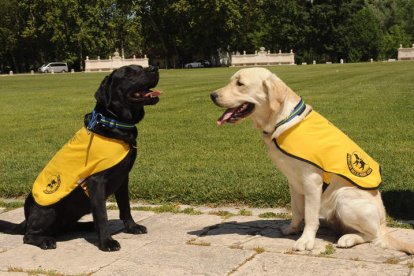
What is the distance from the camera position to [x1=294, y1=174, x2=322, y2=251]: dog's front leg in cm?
460

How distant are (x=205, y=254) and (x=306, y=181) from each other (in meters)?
1.03

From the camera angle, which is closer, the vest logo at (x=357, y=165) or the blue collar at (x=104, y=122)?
the vest logo at (x=357, y=165)

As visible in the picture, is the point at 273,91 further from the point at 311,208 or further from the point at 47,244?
the point at 47,244

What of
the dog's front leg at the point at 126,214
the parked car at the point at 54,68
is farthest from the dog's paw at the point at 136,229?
the parked car at the point at 54,68

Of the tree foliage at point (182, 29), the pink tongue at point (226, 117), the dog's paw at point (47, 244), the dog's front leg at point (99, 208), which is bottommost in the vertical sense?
the dog's paw at point (47, 244)

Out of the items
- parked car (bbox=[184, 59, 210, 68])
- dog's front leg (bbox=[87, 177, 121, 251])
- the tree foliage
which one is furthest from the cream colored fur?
parked car (bbox=[184, 59, 210, 68])

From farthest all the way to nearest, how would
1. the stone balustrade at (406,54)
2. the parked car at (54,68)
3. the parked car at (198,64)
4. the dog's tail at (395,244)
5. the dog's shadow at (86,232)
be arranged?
1. the parked car at (198,64)
2. the stone balustrade at (406,54)
3. the parked car at (54,68)
4. the dog's shadow at (86,232)
5. the dog's tail at (395,244)

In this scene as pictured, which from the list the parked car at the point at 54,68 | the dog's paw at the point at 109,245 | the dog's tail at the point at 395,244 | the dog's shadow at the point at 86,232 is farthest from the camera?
the parked car at the point at 54,68

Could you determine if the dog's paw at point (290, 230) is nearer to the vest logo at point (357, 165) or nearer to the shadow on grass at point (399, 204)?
the vest logo at point (357, 165)

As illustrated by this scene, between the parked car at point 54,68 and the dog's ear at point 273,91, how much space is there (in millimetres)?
72720

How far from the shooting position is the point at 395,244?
4512 millimetres

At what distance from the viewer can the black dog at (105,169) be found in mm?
4941

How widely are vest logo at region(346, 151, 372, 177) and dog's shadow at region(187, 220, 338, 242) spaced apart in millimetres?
647

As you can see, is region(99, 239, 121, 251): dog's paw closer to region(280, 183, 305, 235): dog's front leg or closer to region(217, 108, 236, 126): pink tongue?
region(217, 108, 236, 126): pink tongue
